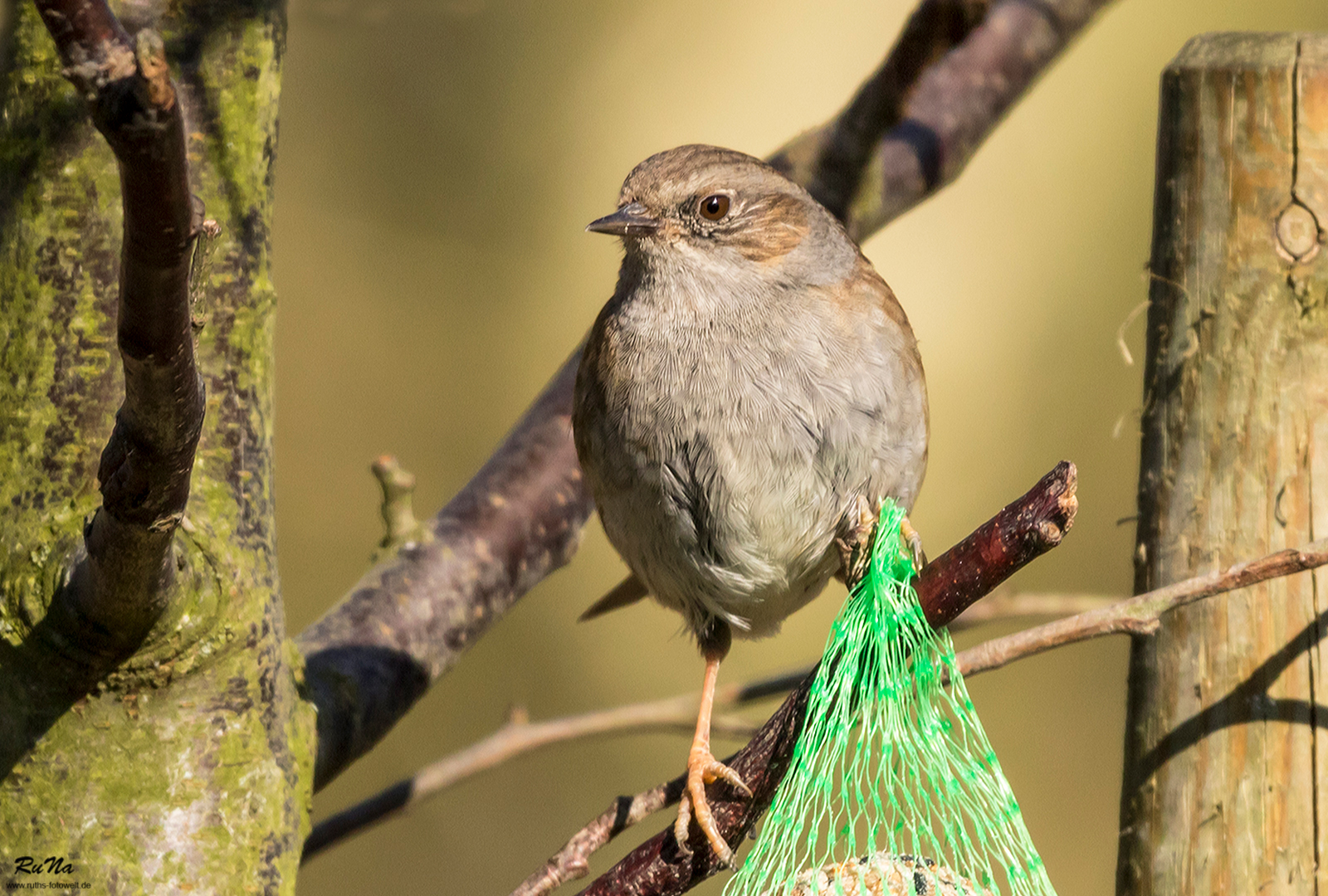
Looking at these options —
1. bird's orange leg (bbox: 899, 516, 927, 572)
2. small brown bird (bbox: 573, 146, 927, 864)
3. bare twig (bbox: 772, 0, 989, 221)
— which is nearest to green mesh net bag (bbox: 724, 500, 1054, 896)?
bird's orange leg (bbox: 899, 516, 927, 572)

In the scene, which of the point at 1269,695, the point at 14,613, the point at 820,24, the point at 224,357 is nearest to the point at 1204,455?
the point at 1269,695

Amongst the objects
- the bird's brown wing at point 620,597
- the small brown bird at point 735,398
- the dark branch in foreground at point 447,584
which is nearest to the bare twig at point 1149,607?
the small brown bird at point 735,398

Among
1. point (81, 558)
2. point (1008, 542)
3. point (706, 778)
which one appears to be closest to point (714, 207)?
point (706, 778)

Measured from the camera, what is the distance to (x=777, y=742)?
189 cm

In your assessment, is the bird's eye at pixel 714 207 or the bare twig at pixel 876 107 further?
the bare twig at pixel 876 107

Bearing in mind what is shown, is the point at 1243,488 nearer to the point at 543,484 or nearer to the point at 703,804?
the point at 703,804

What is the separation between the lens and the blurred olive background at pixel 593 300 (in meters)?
6.70

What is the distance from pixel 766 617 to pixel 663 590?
0.25 m

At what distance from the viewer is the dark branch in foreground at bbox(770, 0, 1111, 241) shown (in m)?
3.36

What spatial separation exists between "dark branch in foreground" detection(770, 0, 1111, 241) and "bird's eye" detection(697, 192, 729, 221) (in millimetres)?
712

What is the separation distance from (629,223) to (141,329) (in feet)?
4.99

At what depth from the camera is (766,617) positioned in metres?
2.75

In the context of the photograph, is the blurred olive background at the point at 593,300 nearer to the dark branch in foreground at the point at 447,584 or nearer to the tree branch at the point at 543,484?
the tree branch at the point at 543,484

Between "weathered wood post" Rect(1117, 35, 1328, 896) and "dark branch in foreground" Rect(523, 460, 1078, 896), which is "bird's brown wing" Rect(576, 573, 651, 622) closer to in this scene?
"dark branch in foreground" Rect(523, 460, 1078, 896)
